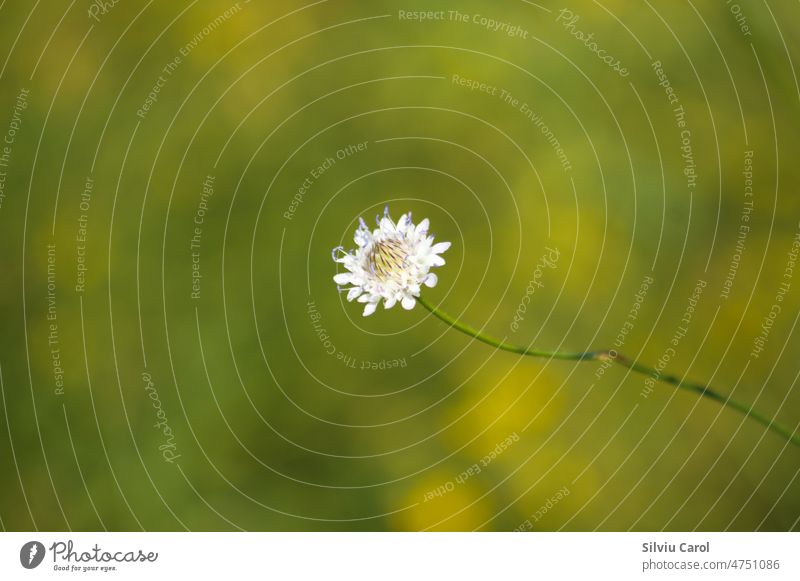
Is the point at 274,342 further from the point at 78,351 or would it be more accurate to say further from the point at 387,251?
the point at 387,251

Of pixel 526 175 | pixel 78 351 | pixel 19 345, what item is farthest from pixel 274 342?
pixel 526 175
